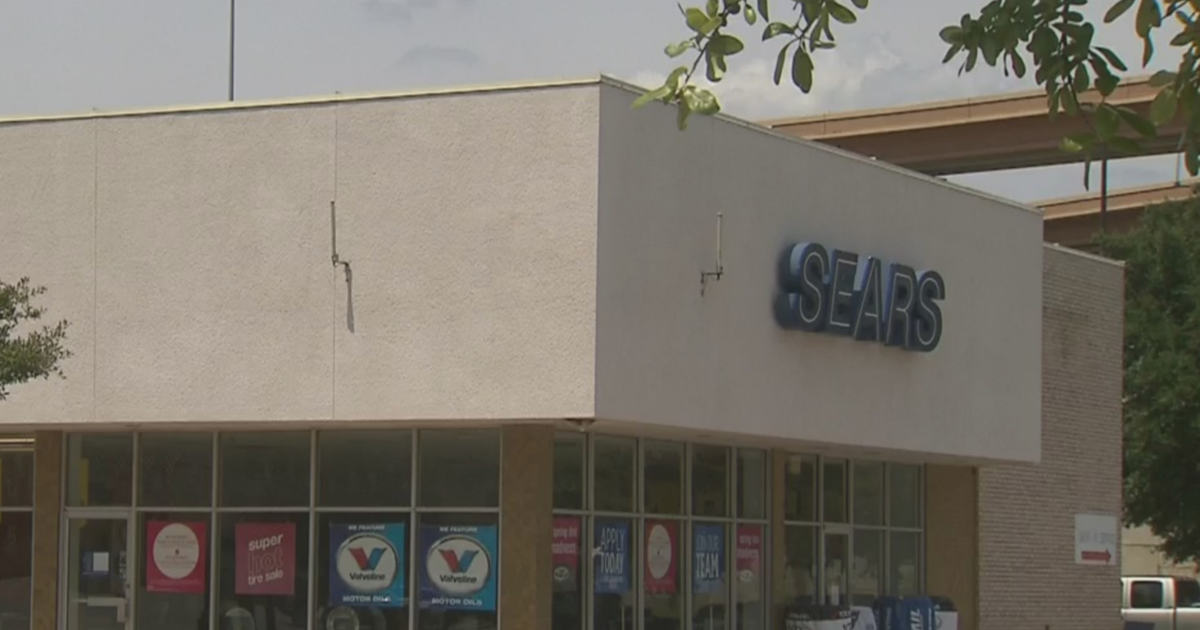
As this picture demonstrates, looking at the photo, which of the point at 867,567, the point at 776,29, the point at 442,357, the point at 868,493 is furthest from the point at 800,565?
the point at 776,29

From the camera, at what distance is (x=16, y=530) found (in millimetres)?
24562

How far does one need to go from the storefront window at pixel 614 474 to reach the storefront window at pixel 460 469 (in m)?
1.43

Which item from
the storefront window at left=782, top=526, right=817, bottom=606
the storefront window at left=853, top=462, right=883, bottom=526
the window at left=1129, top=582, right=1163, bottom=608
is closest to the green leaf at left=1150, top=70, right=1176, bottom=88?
the storefront window at left=782, top=526, right=817, bottom=606

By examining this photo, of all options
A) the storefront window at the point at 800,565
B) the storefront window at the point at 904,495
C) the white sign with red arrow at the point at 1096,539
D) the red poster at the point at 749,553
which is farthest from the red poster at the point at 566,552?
the white sign with red arrow at the point at 1096,539

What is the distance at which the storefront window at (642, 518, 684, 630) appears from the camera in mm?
23969

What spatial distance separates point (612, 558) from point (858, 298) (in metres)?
4.18

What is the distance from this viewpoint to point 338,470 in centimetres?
2277

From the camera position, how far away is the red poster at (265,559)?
22.8 m

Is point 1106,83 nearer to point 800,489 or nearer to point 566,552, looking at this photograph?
point 566,552

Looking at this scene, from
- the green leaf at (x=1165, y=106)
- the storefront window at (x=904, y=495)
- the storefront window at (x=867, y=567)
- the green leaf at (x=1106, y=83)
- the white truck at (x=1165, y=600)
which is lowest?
the white truck at (x=1165, y=600)

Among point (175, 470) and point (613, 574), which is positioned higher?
point (175, 470)

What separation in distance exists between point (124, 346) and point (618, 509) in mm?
5562

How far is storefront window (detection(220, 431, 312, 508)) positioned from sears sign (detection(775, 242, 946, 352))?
5.34m

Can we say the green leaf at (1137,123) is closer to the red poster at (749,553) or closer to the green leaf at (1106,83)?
the green leaf at (1106,83)
